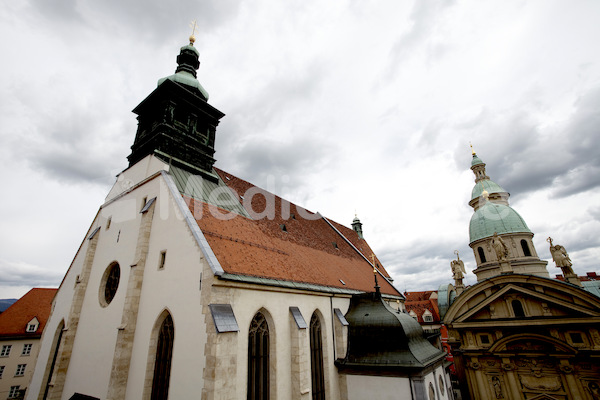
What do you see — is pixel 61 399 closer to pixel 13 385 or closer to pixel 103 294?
pixel 103 294

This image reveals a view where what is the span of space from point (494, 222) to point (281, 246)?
2888 centimetres

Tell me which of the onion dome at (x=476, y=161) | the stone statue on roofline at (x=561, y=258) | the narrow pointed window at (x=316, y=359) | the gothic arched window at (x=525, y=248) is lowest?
the narrow pointed window at (x=316, y=359)

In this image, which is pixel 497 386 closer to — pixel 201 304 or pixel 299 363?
pixel 299 363

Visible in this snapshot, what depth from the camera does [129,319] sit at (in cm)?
1055

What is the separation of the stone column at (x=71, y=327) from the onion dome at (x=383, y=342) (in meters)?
12.3

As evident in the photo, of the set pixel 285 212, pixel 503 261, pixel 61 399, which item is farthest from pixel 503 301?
pixel 61 399

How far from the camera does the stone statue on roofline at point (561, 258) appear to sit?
64.3 feet

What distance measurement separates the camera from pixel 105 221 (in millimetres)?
15281

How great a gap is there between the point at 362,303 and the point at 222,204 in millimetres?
9575

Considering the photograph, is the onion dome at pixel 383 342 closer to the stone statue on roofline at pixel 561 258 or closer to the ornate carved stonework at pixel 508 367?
the ornate carved stonework at pixel 508 367

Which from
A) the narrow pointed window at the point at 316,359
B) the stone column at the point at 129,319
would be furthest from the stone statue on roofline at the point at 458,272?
the stone column at the point at 129,319

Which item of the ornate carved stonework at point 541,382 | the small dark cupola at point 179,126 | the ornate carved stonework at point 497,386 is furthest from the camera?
the ornate carved stonework at point 497,386

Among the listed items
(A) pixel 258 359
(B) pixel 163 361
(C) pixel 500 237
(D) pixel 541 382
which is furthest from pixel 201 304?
(C) pixel 500 237

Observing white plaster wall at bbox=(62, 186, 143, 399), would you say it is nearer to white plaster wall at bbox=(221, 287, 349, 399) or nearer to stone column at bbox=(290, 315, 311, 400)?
white plaster wall at bbox=(221, 287, 349, 399)
